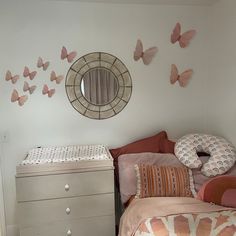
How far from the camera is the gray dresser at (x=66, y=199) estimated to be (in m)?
2.08

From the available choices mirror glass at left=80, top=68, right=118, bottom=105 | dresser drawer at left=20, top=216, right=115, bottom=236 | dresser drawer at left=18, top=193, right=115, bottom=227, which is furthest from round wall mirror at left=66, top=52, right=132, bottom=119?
dresser drawer at left=20, top=216, right=115, bottom=236

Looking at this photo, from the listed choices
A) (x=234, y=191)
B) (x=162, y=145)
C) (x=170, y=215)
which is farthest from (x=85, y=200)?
(x=234, y=191)

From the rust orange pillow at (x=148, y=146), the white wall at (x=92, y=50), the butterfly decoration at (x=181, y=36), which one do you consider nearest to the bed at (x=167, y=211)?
the rust orange pillow at (x=148, y=146)

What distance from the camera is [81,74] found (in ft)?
8.57

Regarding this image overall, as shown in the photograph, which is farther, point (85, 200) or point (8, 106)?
point (8, 106)

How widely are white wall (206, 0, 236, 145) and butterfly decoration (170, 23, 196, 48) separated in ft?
0.77

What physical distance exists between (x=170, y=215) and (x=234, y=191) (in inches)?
22.1

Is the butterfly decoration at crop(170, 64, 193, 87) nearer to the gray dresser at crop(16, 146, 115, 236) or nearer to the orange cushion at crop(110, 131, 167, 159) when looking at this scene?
the orange cushion at crop(110, 131, 167, 159)

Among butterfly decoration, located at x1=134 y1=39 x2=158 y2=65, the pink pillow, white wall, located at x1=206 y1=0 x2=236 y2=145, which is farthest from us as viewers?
butterfly decoration, located at x1=134 y1=39 x2=158 y2=65

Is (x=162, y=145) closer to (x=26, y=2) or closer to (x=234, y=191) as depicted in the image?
(x=234, y=191)

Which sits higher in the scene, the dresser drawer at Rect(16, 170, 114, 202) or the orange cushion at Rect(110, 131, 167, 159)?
the orange cushion at Rect(110, 131, 167, 159)

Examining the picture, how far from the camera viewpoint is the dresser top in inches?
82.0

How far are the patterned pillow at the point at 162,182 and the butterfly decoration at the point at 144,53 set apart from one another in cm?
114

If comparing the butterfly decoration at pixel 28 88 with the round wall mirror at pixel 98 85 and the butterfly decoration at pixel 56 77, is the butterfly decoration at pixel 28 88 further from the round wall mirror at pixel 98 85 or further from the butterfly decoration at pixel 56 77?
the round wall mirror at pixel 98 85
